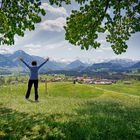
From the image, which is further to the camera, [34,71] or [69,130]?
[34,71]

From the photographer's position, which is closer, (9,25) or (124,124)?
(124,124)

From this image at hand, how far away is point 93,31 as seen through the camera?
23891 mm

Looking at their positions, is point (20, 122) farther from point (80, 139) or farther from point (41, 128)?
point (80, 139)

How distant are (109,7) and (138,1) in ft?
7.38

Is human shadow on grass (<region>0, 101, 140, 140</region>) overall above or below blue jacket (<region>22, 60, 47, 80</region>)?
below

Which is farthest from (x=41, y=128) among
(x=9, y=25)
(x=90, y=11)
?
(x=90, y=11)

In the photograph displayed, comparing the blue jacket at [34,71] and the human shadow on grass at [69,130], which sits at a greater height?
the blue jacket at [34,71]

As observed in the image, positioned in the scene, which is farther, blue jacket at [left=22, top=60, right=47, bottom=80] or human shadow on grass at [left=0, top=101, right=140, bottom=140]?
blue jacket at [left=22, top=60, right=47, bottom=80]

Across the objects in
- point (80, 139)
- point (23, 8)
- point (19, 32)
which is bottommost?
point (80, 139)

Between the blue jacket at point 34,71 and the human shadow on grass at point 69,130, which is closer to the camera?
the human shadow on grass at point 69,130

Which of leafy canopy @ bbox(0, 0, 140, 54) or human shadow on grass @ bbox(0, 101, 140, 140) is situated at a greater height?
leafy canopy @ bbox(0, 0, 140, 54)

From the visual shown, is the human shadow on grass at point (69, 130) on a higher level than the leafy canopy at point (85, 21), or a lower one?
lower

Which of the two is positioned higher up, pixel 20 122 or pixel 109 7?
pixel 109 7

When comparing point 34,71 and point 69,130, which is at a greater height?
point 34,71
